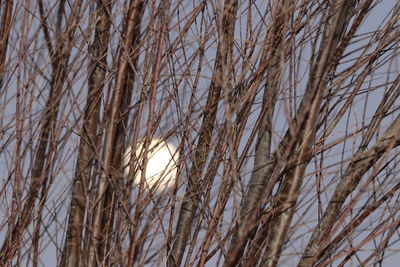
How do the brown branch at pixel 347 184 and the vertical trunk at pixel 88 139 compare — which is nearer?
the brown branch at pixel 347 184

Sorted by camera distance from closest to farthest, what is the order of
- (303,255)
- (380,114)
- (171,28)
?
(303,255)
(380,114)
(171,28)

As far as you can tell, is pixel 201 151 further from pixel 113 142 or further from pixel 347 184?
pixel 347 184

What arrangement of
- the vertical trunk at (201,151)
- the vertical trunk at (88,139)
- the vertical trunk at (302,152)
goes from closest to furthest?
the vertical trunk at (302,152) < the vertical trunk at (201,151) < the vertical trunk at (88,139)

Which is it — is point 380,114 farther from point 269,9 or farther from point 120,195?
point 120,195

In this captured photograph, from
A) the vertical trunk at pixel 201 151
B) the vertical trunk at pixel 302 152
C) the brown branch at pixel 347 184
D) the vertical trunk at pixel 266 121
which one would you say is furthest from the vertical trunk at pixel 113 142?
the brown branch at pixel 347 184

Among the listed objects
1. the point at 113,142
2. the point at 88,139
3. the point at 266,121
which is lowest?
the point at 266,121

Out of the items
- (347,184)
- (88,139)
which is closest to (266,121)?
(347,184)

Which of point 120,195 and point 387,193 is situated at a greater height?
point 120,195

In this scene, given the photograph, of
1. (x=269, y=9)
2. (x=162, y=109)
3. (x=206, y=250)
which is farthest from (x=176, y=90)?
(x=206, y=250)

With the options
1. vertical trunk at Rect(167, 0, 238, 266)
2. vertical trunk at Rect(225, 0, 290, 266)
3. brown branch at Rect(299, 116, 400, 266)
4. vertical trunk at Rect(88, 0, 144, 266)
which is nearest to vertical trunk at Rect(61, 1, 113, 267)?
vertical trunk at Rect(88, 0, 144, 266)

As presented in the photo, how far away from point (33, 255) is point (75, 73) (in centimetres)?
79

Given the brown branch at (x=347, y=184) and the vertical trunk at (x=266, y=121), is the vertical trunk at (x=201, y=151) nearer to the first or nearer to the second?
the vertical trunk at (x=266, y=121)

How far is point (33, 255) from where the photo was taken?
299cm

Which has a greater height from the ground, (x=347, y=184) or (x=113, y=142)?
(x=113, y=142)
